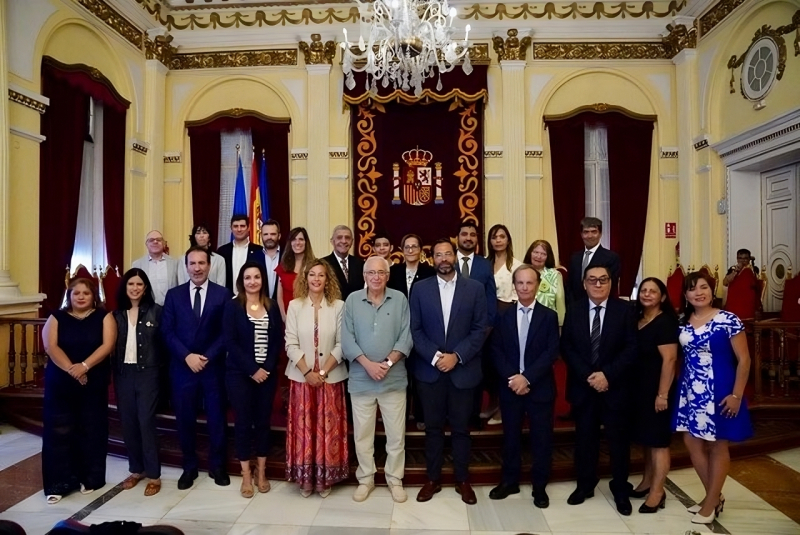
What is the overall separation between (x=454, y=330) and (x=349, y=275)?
3.47 ft

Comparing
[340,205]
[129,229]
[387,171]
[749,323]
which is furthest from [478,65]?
[129,229]

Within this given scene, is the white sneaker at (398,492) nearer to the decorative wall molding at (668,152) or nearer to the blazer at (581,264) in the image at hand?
the blazer at (581,264)

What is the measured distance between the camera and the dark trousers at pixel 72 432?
302 centimetres

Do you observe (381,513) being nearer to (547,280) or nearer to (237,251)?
(547,280)

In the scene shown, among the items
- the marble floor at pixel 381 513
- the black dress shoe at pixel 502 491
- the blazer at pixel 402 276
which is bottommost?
the marble floor at pixel 381 513

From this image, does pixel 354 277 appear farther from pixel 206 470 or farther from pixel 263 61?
pixel 263 61

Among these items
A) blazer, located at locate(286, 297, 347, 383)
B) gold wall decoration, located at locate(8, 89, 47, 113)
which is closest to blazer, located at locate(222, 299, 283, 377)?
blazer, located at locate(286, 297, 347, 383)

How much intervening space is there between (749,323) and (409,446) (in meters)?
2.93

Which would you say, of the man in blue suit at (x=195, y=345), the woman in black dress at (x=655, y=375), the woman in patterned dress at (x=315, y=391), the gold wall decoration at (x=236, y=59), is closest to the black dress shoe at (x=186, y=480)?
the man in blue suit at (x=195, y=345)

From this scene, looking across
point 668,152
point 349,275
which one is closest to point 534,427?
point 349,275

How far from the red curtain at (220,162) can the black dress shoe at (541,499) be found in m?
4.96

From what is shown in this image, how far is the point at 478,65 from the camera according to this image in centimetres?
680

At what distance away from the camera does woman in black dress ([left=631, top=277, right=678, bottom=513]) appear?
273cm

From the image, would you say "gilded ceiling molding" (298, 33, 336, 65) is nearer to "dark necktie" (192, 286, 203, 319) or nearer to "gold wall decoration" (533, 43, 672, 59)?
"gold wall decoration" (533, 43, 672, 59)
